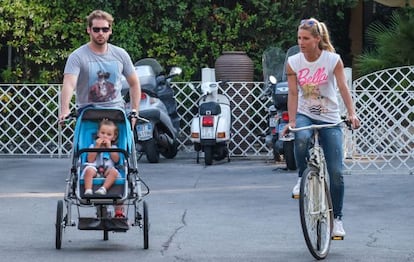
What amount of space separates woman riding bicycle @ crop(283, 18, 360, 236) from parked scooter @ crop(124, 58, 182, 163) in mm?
7360

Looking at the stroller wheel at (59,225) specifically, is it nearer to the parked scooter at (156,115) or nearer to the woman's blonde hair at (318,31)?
the woman's blonde hair at (318,31)

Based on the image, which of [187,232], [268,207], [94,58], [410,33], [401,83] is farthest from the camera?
[410,33]

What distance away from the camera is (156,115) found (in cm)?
1611

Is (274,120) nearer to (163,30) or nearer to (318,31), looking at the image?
(163,30)

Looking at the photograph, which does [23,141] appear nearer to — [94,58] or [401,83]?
[401,83]

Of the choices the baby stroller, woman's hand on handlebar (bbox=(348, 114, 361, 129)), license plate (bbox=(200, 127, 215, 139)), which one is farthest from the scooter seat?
woman's hand on handlebar (bbox=(348, 114, 361, 129))

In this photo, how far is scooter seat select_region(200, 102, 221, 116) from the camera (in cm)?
1609

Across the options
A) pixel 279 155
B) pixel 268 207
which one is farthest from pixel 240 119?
pixel 268 207

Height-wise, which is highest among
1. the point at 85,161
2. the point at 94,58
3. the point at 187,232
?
the point at 94,58

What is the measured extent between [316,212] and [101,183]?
63.6 inches

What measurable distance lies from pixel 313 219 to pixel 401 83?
8.04 meters

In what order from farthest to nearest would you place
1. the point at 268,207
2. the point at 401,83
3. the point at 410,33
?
the point at 410,33
the point at 401,83
the point at 268,207

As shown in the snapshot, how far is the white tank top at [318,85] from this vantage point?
27.7 ft

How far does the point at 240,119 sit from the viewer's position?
17.7m
